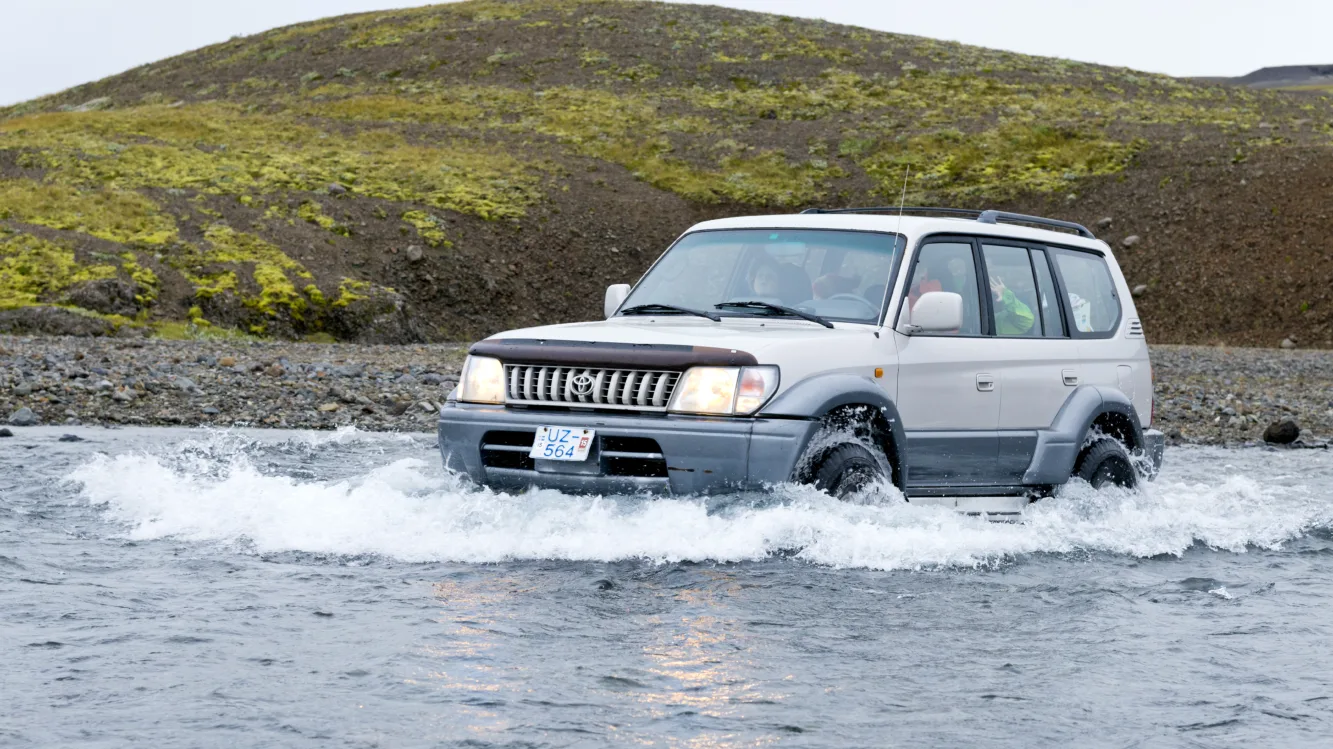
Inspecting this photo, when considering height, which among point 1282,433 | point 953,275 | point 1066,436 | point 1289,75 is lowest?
point 1282,433

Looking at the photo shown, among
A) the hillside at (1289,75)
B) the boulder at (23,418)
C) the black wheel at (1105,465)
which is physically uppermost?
the hillside at (1289,75)

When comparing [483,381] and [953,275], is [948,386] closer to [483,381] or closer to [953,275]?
[953,275]

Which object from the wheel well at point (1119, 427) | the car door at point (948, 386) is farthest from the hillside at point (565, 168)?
the car door at point (948, 386)

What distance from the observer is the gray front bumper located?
6.86 metres

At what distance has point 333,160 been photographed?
40688 mm

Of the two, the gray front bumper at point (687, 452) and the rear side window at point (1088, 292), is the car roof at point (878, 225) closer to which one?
the rear side window at point (1088, 292)

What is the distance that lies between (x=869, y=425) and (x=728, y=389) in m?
0.96

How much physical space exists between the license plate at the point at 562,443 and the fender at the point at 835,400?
860mm

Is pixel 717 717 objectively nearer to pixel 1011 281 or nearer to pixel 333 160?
pixel 1011 281

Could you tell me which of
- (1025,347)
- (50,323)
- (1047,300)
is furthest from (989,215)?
(50,323)

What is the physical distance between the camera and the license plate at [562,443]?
23.2 feet

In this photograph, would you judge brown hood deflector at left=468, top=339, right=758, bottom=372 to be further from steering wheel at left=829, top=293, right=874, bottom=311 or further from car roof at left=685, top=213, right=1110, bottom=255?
car roof at left=685, top=213, right=1110, bottom=255

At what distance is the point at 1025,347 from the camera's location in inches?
341

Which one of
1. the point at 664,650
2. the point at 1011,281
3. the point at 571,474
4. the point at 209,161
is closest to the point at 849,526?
the point at 571,474
